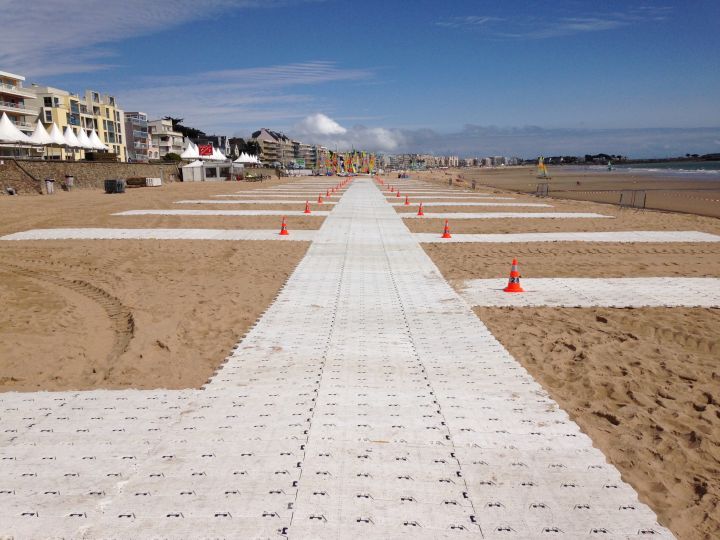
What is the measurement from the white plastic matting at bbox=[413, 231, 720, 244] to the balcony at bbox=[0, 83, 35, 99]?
220 feet

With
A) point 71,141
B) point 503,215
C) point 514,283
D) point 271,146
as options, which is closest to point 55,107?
point 71,141

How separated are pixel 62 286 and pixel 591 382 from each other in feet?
29.5

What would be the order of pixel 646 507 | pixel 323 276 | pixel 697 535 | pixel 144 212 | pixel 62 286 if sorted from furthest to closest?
1. pixel 144 212
2. pixel 323 276
3. pixel 62 286
4. pixel 646 507
5. pixel 697 535

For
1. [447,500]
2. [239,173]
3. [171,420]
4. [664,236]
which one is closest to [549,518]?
[447,500]

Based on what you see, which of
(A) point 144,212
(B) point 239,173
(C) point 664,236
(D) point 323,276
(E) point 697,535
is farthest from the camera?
(B) point 239,173

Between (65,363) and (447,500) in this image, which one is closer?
(447,500)

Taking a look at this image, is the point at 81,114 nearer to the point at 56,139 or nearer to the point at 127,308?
the point at 56,139

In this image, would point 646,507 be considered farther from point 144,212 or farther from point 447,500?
point 144,212

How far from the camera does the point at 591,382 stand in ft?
17.1

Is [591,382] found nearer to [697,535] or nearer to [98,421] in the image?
[697,535]

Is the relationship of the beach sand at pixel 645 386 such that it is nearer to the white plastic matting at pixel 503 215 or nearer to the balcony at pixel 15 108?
the white plastic matting at pixel 503 215

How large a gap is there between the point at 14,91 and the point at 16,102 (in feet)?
10.0

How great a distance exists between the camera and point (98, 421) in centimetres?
428

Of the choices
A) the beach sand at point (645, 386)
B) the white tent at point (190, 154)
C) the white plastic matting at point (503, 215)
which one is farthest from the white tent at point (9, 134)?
the beach sand at point (645, 386)
